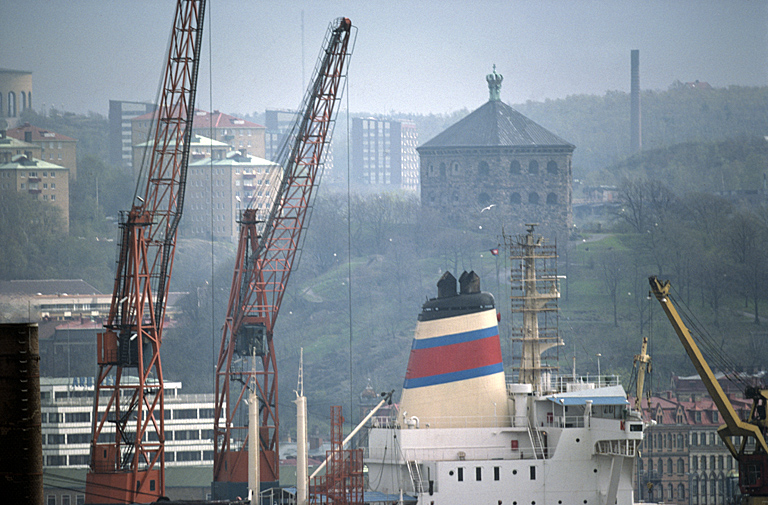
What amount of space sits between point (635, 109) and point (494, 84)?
17.0m

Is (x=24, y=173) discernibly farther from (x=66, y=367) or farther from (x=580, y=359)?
(x=580, y=359)

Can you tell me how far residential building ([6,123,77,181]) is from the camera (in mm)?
107562

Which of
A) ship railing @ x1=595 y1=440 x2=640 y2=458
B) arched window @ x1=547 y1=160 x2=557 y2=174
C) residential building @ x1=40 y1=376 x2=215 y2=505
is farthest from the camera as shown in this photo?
arched window @ x1=547 y1=160 x2=557 y2=174

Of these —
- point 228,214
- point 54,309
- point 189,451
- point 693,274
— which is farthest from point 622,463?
point 228,214

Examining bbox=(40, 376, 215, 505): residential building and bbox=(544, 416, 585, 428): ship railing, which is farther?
bbox=(40, 376, 215, 505): residential building

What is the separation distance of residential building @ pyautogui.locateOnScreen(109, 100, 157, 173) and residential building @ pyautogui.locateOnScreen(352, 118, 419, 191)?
35.1 meters

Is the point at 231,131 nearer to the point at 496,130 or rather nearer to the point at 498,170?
the point at 496,130

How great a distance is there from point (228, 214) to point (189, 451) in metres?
44.9

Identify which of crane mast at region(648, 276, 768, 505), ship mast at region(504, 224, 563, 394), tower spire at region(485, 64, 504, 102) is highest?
tower spire at region(485, 64, 504, 102)

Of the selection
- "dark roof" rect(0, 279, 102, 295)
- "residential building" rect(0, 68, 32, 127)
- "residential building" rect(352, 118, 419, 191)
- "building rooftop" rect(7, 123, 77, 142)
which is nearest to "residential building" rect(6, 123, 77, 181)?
"building rooftop" rect(7, 123, 77, 142)

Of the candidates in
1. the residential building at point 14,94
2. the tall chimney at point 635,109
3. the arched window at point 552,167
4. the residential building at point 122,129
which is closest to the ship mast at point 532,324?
the residential building at point 122,129

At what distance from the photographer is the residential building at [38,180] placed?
104 metres

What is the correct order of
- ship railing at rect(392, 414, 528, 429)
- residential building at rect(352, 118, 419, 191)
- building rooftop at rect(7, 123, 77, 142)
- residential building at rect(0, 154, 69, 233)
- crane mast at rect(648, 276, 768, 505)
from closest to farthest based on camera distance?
ship railing at rect(392, 414, 528, 429) < crane mast at rect(648, 276, 768, 505) < residential building at rect(0, 154, 69, 233) < building rooftop at rect(7, 123, 77, 142) < residential building at rect(352, 118, 419, 191)

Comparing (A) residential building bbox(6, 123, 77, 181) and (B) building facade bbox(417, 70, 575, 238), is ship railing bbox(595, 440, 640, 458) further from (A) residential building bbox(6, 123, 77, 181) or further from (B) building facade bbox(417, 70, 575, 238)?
(B) building facade bbox(417, 70, 575, 238)
